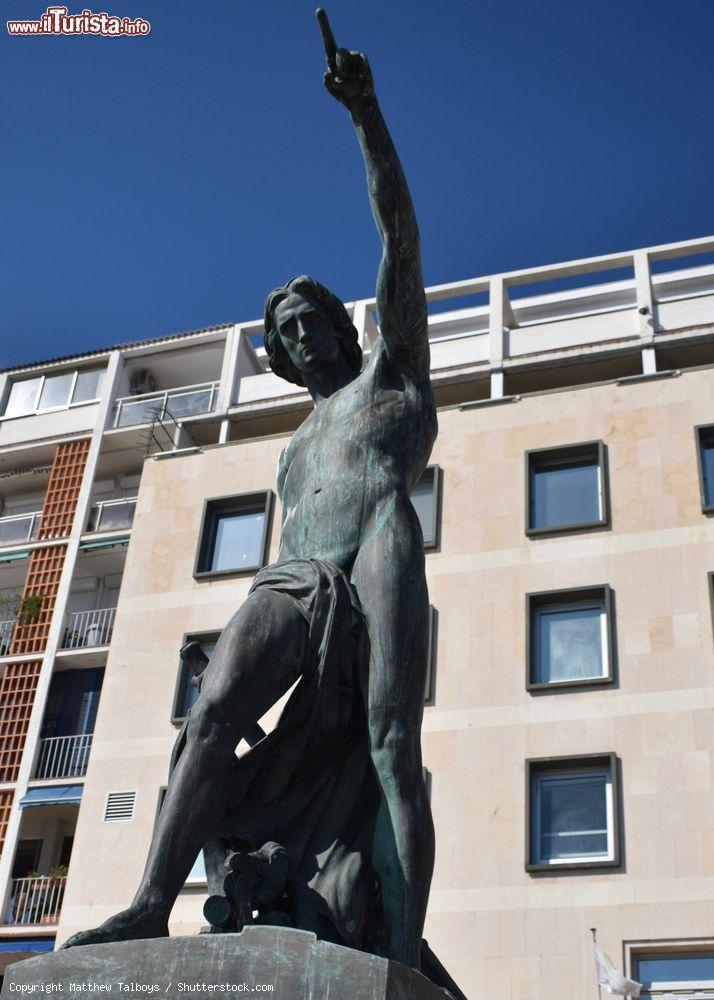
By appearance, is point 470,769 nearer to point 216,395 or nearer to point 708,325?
point 708,325

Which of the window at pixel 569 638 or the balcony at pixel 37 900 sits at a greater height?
the window at pixel 569 638

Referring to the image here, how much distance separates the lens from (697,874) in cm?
2567

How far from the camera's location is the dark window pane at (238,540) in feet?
113

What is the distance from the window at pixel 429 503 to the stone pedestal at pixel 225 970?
26.9m

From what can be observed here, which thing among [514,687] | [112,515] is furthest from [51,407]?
[514,687]

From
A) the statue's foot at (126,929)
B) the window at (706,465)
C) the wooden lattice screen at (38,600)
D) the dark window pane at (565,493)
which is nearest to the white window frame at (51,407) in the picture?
the wooden lattice screen at (38,600)

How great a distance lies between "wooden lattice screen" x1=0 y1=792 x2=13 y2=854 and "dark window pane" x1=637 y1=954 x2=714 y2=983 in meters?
17.0

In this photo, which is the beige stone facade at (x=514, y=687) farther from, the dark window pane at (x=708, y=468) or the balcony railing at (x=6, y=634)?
the balcony railing at (x=6, y=634)

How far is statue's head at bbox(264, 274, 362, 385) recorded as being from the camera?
7309mm

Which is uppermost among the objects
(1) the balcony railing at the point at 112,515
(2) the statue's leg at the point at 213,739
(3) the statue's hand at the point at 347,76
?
(1) the balcony railing at the point at 112,515

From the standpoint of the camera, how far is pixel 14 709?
3850 centimetres

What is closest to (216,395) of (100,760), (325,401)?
(100,760)

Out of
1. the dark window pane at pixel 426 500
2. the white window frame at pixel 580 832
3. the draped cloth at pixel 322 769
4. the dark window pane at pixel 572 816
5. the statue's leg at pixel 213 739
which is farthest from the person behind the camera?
the dark window pane at pixel 426 500

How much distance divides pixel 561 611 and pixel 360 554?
2435cm
